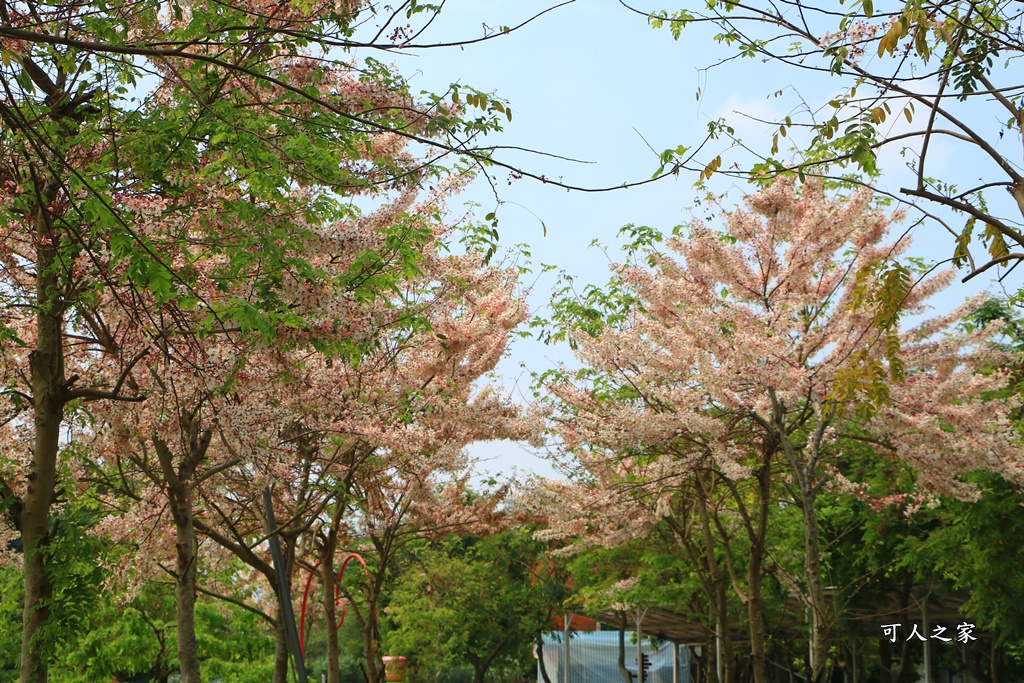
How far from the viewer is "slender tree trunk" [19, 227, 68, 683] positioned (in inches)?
362

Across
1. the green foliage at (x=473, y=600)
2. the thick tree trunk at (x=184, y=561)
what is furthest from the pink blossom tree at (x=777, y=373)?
the green foliage at (x=473, y=600)

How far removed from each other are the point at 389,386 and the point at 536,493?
5.42m

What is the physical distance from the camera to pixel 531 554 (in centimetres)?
3438

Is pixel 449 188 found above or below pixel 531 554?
above

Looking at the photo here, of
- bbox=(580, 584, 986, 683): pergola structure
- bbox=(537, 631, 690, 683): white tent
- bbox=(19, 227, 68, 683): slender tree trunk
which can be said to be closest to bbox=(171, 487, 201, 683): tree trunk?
bbox=(19, 227, 68, 683): slender tree trunk

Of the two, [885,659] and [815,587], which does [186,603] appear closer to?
[815,587]

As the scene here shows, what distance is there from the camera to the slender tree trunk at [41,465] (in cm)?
920

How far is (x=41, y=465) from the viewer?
920 centimetres

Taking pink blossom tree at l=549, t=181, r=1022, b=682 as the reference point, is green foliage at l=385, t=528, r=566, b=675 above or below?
below

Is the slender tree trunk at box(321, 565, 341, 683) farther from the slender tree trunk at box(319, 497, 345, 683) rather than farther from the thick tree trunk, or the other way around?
the thick tree trunk

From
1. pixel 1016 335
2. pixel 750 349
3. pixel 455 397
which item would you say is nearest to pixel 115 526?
pixel 455 397

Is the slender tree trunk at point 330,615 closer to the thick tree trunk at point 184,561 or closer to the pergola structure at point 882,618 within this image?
the thick tree trunk at point 184,561

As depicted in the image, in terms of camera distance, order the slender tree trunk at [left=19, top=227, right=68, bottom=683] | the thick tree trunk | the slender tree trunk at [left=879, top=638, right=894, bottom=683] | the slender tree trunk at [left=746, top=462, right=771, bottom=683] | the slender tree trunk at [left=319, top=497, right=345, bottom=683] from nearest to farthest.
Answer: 1. the slender tree trunk at [left=19, top=227, right=68, bottom=683]
2. the thick tree trunk
3. the slender tree trunk at [left=746, top=462, right=771, bottom=683]
4. the slender tree trunk at [left=319, top=497, right=345, bottom=683]
5. the slender tree trunk at [left=879, top=638, right=894, bottom=683]

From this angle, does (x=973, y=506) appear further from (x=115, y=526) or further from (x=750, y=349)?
(x=115, y=526)
